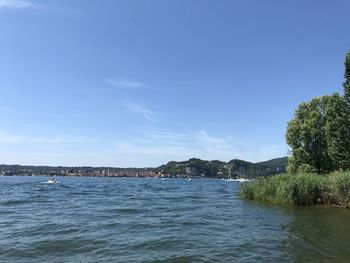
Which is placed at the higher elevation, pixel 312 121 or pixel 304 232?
pixel 312 121

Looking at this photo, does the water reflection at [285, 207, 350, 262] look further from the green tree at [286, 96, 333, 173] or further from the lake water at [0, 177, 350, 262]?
the green tree at [286, 96, 333, 173]

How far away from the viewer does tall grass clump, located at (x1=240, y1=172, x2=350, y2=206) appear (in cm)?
3538

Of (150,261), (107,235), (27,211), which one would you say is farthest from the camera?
(27,211)

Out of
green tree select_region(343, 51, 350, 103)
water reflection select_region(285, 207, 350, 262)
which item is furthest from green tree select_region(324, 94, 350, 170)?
water reflection select_region(285, 207, 350, 262)

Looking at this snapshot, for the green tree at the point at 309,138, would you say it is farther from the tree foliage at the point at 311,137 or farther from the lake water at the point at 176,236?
the lake water at the point at 176,236

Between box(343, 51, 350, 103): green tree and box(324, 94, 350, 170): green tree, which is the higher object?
box(343, 51, 350, 103): green tree

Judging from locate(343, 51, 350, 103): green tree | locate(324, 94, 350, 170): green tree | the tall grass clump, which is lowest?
the tall grass clump

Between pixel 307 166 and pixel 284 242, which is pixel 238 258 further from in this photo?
pixel 307 166

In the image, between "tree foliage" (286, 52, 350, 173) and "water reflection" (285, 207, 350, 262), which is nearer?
"water reflection" (285, 207, 350, 262)

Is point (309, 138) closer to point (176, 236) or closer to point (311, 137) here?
point (311, 137)

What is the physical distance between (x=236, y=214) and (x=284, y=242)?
41.2ft

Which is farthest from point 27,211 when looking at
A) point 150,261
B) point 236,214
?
point 150,261

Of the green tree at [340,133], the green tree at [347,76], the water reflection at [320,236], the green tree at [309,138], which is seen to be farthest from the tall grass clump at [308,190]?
the green tree at [309,138]

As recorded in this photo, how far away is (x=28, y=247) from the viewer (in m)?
19.2
